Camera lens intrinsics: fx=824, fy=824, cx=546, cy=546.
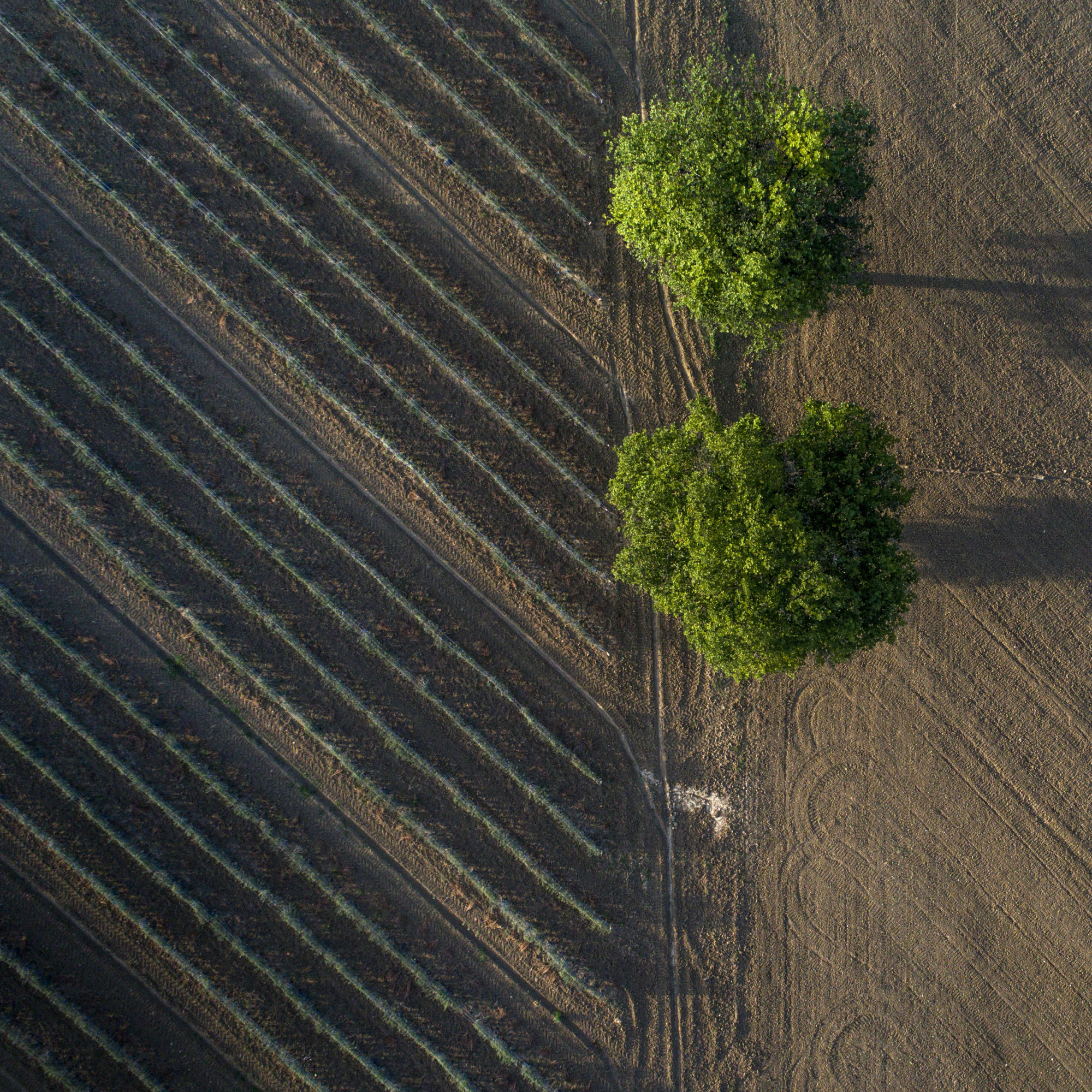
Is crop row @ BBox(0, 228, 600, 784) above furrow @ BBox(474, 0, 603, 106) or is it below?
below

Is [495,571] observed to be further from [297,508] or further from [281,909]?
[281,909]

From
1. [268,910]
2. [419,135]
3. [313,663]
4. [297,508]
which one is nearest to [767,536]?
[313,663]

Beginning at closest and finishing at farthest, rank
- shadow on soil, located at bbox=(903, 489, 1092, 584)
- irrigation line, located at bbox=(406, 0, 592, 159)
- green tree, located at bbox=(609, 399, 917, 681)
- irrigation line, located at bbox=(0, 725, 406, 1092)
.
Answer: green tree, located at bbox=(609, 399, 917, 681) < irrigation line, located at bbox=(0, 725, 406, 1092) < shadow on soil, located at bbox=(903, 489, 1092, 584) < irrigation line, located at bbox=(406, 0, 592, 159)

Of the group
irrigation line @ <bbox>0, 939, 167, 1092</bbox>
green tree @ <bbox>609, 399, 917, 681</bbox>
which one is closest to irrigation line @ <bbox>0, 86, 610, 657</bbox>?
green tree @ <bbox>609, 399, 917, 681</bbox>

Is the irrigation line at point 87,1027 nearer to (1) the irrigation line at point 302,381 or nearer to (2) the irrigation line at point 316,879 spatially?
(2) the irrigation line at point 316,879

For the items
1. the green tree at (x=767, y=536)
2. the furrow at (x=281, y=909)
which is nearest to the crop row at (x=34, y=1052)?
the furrow at (x=281, y=909)

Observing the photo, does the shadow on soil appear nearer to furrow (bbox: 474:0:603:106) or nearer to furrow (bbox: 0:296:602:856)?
furrow (bbox: 0:296:602:856)
